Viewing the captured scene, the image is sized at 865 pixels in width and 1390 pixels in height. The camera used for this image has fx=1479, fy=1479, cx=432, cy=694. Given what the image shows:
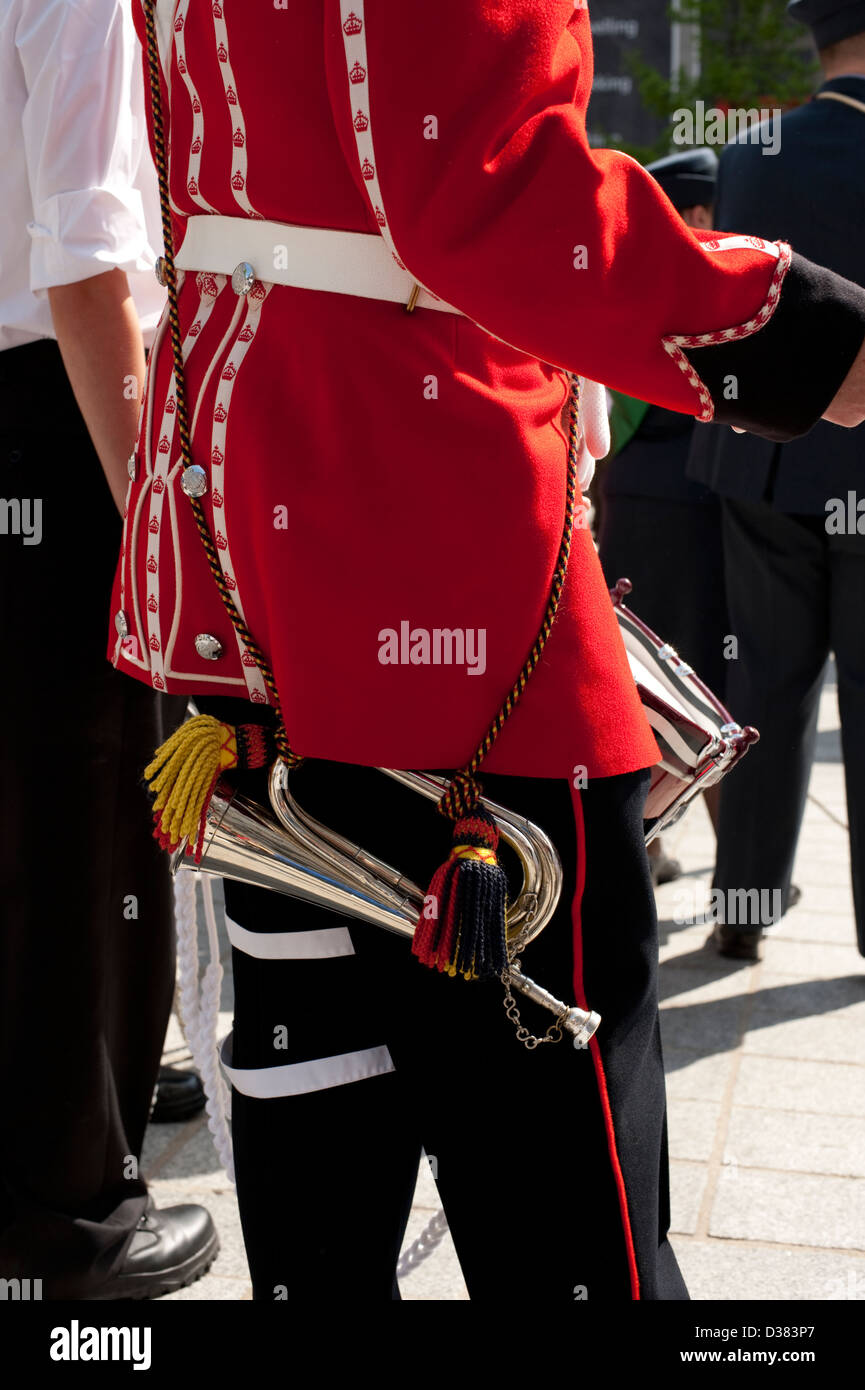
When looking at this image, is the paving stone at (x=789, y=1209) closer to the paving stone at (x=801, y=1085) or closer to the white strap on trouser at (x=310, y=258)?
the paving stone at (x=801, y=1085)

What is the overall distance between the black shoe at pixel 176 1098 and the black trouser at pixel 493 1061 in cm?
155

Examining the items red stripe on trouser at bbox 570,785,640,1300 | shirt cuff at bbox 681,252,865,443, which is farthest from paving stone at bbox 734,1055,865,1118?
shirt cuff at bbox 681,252,865,443

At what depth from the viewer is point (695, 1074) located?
9.91ft

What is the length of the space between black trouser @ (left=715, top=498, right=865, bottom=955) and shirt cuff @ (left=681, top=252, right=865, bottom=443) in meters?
2.20

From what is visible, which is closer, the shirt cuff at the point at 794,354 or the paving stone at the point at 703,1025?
the shirt cuff at the point at 794,354

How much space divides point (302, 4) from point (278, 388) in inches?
11.7

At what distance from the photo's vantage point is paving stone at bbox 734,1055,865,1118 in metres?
2.87

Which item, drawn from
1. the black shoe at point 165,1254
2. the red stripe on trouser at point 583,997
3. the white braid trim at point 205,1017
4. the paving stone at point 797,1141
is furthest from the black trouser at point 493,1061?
the paving stone at point 797,1141

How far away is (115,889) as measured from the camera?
7.09ft

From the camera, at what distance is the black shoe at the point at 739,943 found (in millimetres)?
3613

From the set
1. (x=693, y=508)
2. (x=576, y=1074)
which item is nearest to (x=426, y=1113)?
(x=576, y=1074)

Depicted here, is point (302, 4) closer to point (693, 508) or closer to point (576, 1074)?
point (576, 1074)

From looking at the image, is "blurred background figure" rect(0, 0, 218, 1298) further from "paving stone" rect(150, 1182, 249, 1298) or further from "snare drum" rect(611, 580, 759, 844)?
"snare drum" rect(611, 580, 759, 844)

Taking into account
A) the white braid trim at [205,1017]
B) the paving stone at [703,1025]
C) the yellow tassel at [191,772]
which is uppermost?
the yellow tassel at [191,772]
